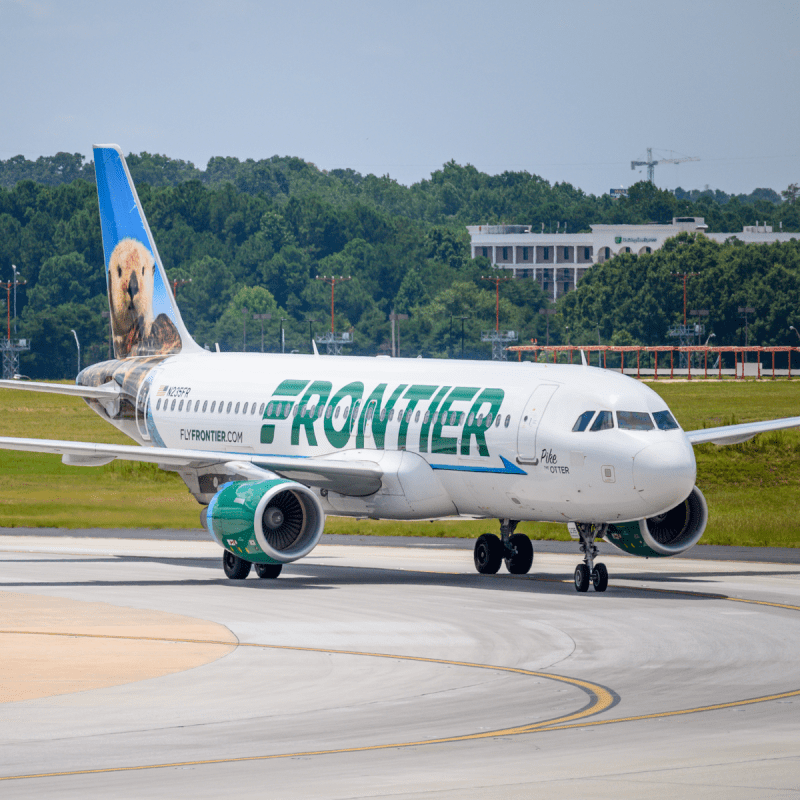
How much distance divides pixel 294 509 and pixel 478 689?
14.7 meters

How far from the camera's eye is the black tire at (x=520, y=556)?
1559 inches

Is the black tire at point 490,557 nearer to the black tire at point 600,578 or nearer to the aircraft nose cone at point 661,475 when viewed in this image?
the black tire at point 600,578

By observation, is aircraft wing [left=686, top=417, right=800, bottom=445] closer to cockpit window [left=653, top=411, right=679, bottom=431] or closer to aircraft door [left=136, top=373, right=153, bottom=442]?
cockpit window [left=653, top=411, right=679, bottom=431]

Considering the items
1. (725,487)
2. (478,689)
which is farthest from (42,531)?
(478,689)

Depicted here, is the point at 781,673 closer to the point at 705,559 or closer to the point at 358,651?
the point at 358,651

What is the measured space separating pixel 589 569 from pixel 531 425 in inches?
132

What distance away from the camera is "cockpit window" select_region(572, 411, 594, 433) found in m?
34.7

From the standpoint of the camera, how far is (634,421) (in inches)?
1355

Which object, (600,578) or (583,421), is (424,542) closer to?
(600,578)

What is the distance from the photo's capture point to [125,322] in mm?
50781

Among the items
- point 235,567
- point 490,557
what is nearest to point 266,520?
point 235,567

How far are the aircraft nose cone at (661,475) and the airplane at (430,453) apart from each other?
29mm

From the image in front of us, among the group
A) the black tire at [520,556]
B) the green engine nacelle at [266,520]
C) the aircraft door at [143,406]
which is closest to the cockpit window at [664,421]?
the black tire at [520,556]

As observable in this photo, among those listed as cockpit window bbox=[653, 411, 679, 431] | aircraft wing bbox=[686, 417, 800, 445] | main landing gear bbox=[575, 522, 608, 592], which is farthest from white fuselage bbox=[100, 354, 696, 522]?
aircraft wing bbox=[686, 417, 800, 445]
